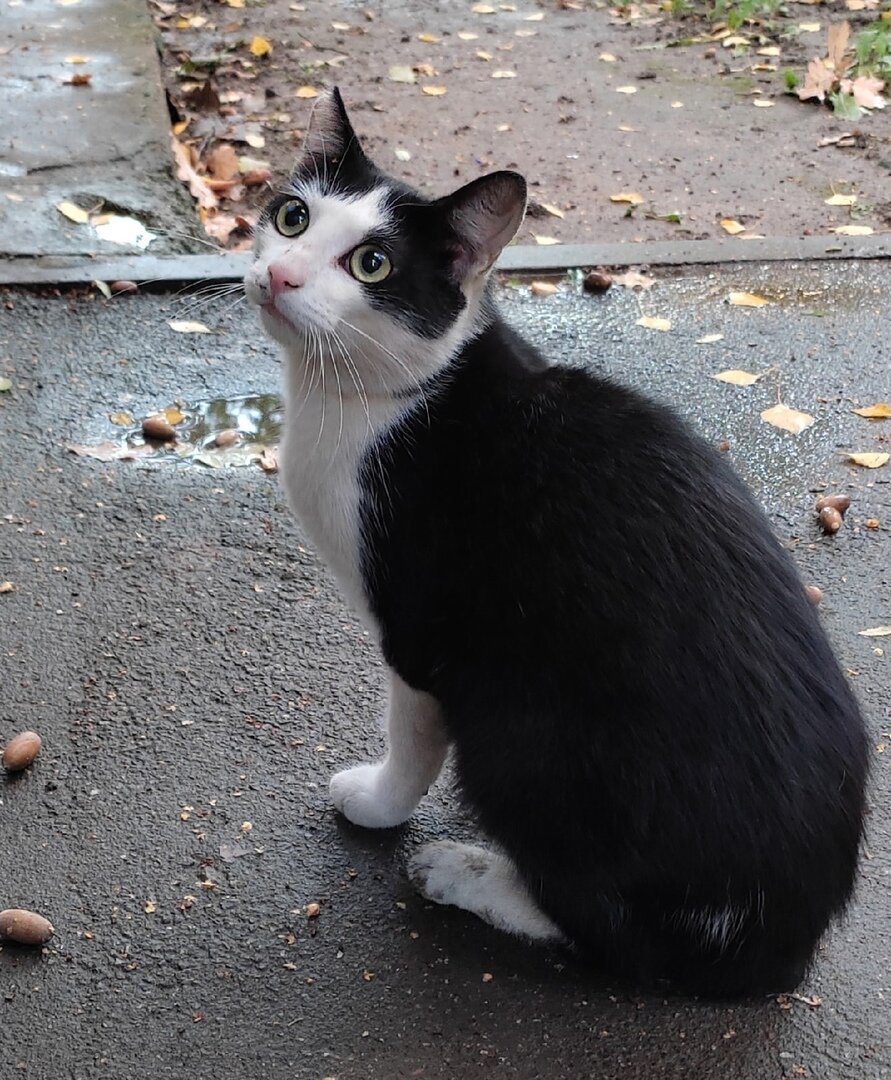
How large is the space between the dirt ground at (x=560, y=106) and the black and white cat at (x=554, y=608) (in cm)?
269

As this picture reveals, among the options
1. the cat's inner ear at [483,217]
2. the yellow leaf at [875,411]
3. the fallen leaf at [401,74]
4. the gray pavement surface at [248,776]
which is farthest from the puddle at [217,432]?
the fallen leaf at [401,74]

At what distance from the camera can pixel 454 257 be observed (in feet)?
7.08

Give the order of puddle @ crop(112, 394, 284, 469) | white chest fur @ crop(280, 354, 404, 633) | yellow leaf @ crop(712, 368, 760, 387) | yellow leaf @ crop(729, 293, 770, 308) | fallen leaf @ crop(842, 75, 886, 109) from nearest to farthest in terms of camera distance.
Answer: white chest fur @ crop(280, 354, 404, 633) < puddle @ crop(112, 394, 284, 469) < yellow leaf @ crop(712, 368, 760, 387) < yellow leaf @ crop(729, 293, 770, 308) < fallen leaf @ crop(842, 75, 886, 109)

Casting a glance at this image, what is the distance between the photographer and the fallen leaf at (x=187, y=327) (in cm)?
396

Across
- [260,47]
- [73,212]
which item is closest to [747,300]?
[73,212]

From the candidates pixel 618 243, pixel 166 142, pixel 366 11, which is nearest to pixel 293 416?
pixel 618 243

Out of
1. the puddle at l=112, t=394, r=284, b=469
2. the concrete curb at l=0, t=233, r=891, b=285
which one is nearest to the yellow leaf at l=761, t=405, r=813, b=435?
the concrete curb at l=0, t=233, r=891, b=285

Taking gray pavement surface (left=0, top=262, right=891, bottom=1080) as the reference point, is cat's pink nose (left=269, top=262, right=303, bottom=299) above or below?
above

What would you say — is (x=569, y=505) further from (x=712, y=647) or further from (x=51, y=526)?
(x=51, y=526)

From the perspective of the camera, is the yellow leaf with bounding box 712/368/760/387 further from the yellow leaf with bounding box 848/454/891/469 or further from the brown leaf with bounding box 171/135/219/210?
the brown leaf with bounding box 171/135/219/210

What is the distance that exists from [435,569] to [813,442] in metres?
1.94

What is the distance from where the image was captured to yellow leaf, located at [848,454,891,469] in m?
3.51

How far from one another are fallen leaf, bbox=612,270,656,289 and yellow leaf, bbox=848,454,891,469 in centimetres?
115

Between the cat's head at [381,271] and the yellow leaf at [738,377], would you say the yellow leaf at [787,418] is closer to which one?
the yellow leaf at [738,377]
